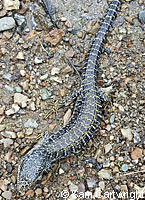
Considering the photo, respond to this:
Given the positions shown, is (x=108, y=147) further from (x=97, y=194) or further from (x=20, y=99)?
(x=20, y=99)

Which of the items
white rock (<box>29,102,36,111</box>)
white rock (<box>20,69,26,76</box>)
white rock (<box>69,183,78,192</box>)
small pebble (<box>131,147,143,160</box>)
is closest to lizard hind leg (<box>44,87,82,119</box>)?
white rock (<box>29,102,36,111</box>)

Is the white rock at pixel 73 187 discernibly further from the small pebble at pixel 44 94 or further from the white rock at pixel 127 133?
the small pebble at pixel 44 94

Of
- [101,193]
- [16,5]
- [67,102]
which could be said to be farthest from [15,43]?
[101,193]

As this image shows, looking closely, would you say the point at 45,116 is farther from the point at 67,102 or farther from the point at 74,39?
the point at 74,39

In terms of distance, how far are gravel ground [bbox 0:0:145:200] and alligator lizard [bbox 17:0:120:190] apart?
31 centimetres

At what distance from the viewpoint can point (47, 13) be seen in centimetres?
770

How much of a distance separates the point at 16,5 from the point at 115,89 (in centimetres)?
361

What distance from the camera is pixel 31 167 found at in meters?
6.05

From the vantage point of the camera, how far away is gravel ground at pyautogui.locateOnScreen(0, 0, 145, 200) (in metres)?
6.41

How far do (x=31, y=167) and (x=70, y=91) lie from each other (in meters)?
2.43

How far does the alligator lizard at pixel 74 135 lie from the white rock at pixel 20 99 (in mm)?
997

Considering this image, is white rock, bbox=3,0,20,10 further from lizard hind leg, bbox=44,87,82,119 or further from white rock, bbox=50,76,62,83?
lizard hind leg, bbox=44,87,82,119

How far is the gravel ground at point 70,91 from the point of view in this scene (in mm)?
6414

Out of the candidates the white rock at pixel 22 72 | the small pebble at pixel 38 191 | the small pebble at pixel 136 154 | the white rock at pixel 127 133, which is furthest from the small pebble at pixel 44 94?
the small pebble at pixel 136 154
